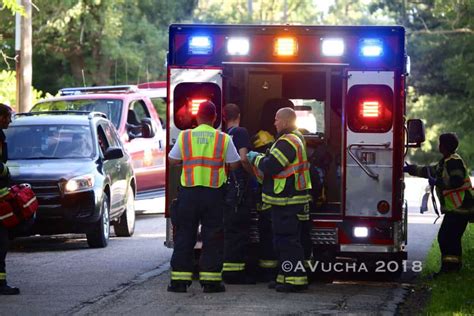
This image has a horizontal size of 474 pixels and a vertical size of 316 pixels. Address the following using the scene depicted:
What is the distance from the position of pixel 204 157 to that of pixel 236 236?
42.4 inches

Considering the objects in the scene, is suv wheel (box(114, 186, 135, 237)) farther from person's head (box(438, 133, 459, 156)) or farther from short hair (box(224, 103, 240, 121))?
person's head (box(438, 133, 459, 156))

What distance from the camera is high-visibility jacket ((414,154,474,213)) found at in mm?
13812

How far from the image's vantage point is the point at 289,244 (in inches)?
493

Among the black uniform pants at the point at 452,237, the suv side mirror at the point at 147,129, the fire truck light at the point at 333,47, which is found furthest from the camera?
the suv side mirror at the point at 147,129

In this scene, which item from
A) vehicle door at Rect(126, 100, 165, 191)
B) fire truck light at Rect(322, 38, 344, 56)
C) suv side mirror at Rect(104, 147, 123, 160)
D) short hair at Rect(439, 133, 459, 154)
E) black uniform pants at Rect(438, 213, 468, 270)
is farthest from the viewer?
vehicle door at Rect(126, 100, 165, 191)

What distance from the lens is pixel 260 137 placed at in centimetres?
1379

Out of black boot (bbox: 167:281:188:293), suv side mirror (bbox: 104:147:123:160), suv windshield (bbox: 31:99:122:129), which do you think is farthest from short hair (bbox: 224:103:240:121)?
suv windshield (bbox: 31:99:122:129)

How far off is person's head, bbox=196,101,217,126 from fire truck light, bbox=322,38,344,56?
1.40 meters

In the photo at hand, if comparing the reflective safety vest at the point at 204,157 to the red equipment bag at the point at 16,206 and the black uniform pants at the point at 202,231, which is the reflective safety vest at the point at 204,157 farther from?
the red equipment bag at the point at 16,206

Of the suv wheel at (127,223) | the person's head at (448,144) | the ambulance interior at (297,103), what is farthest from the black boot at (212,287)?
the suv wheel at (127,223)

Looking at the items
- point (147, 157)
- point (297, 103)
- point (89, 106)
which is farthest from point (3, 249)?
point (89, 106)

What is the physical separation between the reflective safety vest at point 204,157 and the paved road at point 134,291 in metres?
1.09

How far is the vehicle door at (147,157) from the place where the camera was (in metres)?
21.7

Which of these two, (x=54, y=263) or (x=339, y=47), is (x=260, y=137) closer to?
(x=339, y=47)
